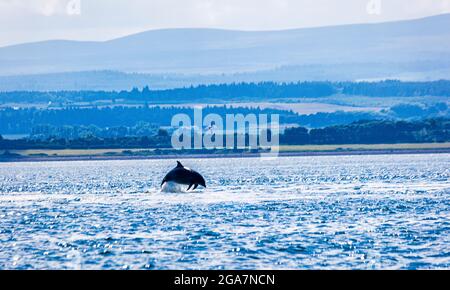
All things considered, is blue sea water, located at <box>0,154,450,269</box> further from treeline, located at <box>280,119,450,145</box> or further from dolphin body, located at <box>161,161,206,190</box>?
treeline, located at <box>280,119,450,145</box>

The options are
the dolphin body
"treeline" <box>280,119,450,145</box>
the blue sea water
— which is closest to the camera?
the blue sea water

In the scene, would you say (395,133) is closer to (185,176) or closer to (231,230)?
(185,176)

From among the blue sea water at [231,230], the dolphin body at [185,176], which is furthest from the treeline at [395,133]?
the dolphin body at [185,176]

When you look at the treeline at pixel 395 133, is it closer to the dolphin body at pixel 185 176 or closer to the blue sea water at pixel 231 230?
A: the blue sea water at pixel 231 230

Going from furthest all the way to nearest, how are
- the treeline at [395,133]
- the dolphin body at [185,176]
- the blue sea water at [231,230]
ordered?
the treeline at [395,133], the dolphin body at [185,176], the blue sea water at [231,230]

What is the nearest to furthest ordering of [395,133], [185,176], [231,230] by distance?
[231,230]
[185,176]
[395,133]

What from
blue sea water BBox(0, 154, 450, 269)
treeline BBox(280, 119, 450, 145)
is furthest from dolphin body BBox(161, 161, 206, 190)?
treeline BBox(280, 119, 450, 145)

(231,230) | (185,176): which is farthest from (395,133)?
(231,230)

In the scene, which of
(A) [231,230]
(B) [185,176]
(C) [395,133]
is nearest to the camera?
(A) [231,230]

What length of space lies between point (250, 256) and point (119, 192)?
37402mm
